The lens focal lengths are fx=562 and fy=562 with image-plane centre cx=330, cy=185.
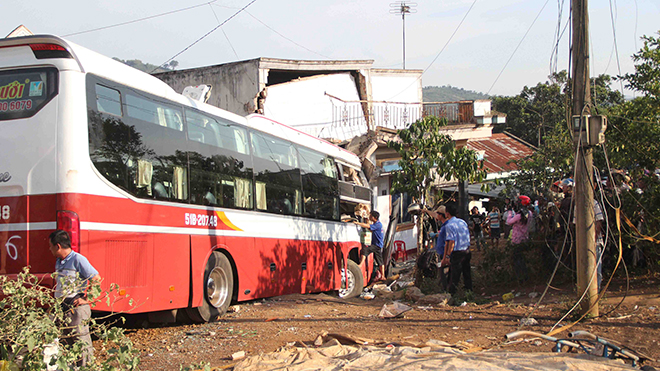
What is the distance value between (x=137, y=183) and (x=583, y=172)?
Answer: 592cm

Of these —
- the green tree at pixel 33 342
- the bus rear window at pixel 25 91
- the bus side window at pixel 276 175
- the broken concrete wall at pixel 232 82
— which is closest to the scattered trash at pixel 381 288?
the bus side window at pixel 276 175

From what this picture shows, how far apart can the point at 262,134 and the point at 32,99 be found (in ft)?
14.0

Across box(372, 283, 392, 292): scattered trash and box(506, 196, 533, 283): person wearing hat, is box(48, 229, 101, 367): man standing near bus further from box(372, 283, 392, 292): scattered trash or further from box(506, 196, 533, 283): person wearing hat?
box(506, 196, 533, 283): person wearing hat

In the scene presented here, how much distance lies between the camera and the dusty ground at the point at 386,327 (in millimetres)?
6572

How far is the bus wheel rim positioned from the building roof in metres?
20.4

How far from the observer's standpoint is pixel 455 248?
10.2 metres

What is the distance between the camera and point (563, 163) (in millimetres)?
14352

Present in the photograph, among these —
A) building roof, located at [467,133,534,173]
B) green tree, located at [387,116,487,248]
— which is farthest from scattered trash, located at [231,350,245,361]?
building roof, located at [467,133,534,173]

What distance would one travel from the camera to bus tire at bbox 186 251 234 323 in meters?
7.95

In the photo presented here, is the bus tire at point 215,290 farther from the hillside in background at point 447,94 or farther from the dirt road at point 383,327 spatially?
the hillside in background at point 447,94

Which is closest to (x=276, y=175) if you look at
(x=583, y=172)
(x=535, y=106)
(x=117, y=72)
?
(x=117, y=72)

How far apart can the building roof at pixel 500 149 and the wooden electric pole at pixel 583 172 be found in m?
19.1

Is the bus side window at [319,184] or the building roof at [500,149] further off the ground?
the building roof at [500,149]

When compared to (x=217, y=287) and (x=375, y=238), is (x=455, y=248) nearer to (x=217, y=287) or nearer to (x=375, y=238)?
(x=375, y=238)
